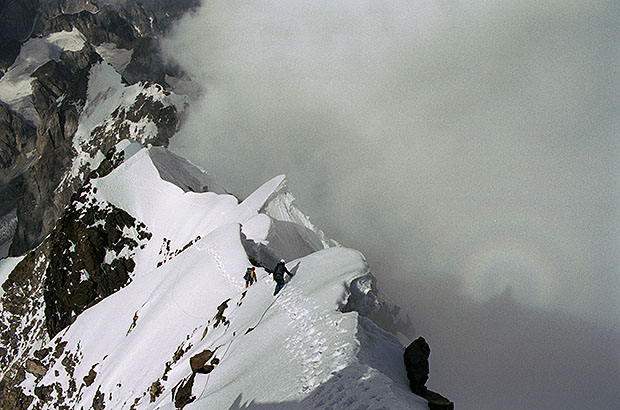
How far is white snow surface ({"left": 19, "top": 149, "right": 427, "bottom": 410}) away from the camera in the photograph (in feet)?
35.4

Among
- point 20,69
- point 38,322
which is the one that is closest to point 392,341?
point 38,322

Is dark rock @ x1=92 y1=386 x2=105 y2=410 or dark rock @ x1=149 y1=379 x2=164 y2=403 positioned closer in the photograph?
dark rock @ x1=149 y1=379 x2=164 y2=403

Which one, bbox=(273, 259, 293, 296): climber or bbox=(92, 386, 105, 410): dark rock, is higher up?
bbox=(273, 259, 293, 296): climber

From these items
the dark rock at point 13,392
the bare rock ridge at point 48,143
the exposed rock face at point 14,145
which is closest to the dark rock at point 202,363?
the dark rock at point 13,392

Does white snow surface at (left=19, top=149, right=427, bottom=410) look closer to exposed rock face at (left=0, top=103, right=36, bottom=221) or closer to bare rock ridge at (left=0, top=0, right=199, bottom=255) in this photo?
bare rock ridge at (left=0, top=0, right=199, bottom=255)

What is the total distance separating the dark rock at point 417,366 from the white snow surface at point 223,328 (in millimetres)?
402

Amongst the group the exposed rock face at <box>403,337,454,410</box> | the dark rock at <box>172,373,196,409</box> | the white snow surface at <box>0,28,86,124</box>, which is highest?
the exposed rock face at <box>403,337,454,410</box>

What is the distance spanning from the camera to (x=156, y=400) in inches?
729

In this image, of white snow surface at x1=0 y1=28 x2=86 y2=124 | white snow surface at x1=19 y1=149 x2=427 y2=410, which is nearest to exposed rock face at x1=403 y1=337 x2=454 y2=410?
white snow surface at x1=19 y1=149 x2=427 y2=410

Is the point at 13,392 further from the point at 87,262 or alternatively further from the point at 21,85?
the point at 21,85

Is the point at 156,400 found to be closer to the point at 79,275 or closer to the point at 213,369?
the point at 213,369

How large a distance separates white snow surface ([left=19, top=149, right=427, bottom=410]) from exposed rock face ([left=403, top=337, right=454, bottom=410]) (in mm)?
422

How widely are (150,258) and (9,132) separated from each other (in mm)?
154398

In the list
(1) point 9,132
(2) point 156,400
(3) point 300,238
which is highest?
(3) point 300,238
